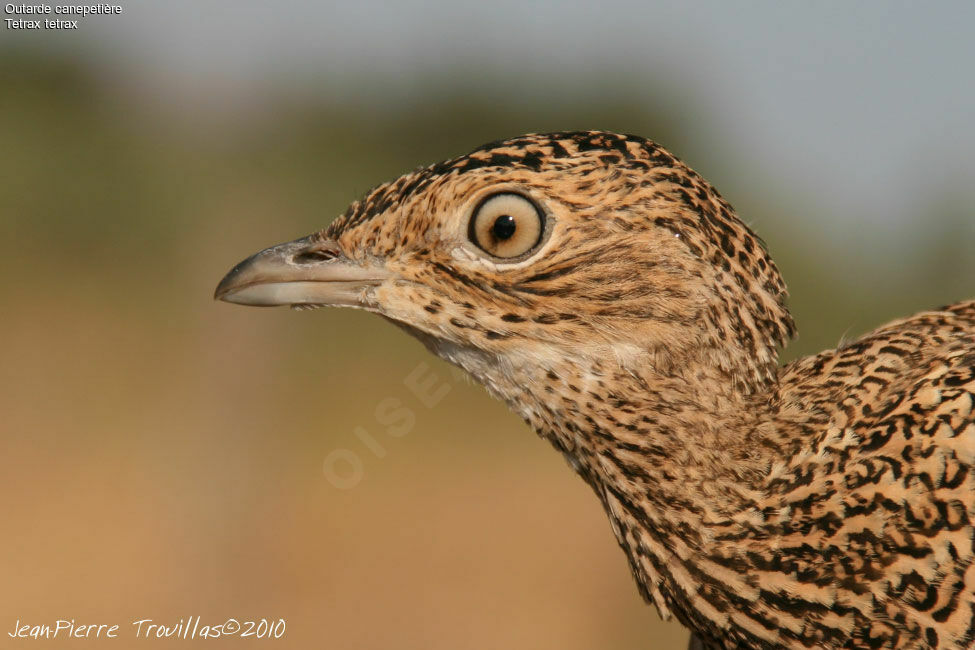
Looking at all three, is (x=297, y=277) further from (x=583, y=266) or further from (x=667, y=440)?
(x=667, y=440)

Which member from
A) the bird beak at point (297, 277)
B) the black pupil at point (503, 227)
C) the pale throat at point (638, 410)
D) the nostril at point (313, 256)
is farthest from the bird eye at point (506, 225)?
the nostril at point (313, 256)

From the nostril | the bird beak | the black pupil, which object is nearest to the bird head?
the black pupil

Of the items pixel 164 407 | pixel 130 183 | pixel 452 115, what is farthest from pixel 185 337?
pixel 452 115

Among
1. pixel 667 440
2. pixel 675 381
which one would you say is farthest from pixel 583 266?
pixel 667 440

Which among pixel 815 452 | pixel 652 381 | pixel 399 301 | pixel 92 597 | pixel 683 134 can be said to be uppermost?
pixel 683 134

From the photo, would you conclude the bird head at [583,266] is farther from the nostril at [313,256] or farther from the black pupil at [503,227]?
the nostril at [313,256]

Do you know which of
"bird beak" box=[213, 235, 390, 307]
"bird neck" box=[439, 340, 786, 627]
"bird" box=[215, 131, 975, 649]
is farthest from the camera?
"bird beak" box=[213, 235, 390, 307]

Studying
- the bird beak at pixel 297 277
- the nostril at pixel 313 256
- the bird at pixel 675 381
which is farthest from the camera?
the nostril at pixel 313 256

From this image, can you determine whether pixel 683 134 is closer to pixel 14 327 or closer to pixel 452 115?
pixel 452 115

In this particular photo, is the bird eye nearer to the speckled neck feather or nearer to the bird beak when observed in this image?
the speckled neck feather
